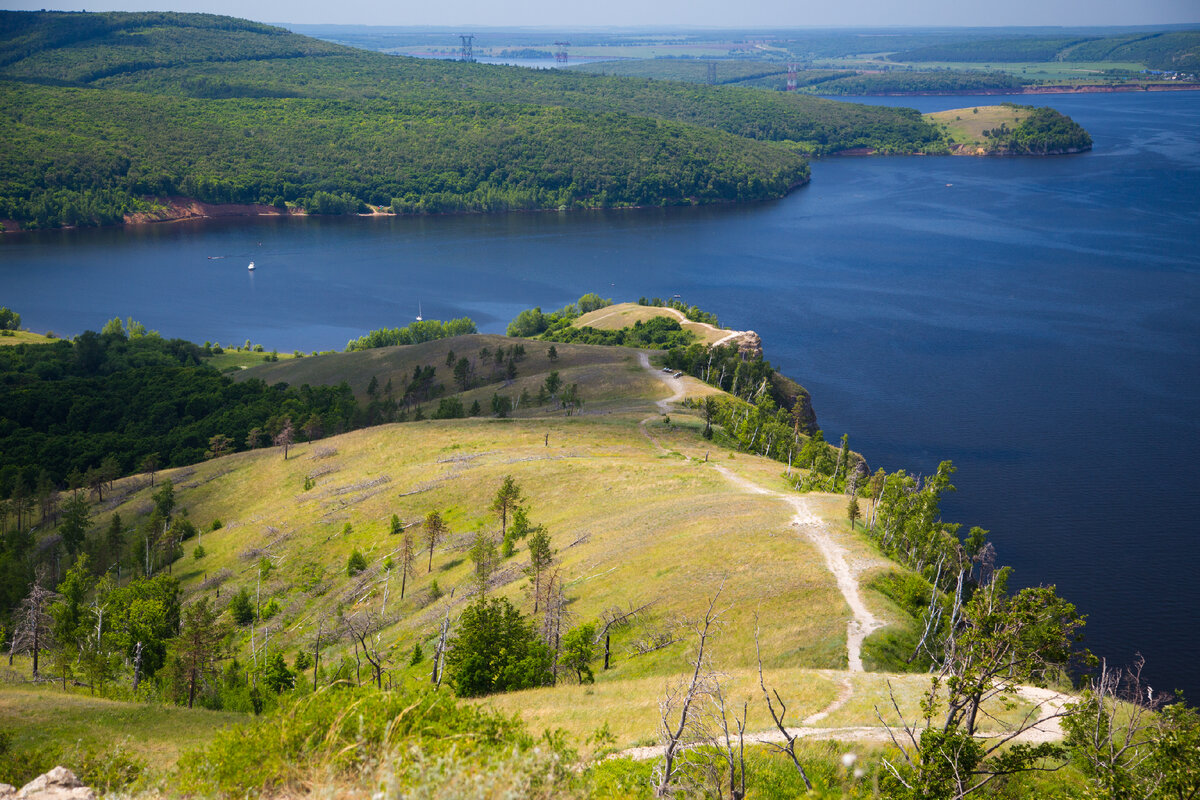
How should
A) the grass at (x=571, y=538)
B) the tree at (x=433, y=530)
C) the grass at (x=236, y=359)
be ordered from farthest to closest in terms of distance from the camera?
the grass at (x=236, y=359) < the tree at (x=433, y=530) < the grass at (x=571, y=538)

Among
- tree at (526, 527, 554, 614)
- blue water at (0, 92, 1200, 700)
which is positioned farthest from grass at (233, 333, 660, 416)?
tree at (526, 527, 554, 614)

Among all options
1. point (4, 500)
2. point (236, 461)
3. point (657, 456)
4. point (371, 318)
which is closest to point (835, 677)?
point (657, 456)

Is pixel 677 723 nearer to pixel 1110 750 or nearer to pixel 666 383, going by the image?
pixel 1110 750

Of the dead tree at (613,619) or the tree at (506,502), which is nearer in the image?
the dead tree at (613,619)

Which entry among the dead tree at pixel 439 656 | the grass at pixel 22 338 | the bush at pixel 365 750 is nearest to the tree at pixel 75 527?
the dead tree at pixel 439 656

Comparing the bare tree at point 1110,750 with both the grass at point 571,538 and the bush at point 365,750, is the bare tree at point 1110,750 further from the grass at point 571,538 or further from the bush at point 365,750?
the bush at point 365,750

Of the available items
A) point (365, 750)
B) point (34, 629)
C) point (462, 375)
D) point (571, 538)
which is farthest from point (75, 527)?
point (365, 750)
